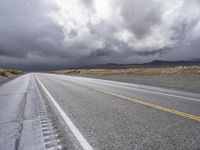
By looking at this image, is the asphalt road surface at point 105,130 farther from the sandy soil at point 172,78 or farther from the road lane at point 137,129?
the sandy soil at point 172,78

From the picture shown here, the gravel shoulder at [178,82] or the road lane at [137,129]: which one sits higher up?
the road lane at [137,129]

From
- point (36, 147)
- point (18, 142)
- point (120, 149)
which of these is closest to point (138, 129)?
point (120, 149)

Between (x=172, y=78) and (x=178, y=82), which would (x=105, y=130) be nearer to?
(x=178, y=82)

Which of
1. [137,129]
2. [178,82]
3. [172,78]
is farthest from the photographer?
[172,78]

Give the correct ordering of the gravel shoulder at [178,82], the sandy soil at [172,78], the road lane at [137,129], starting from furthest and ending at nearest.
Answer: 1. the sandy soil at [172,78]
2. the gravel shoulder at [178,82]
3. the road lane at [137,129]

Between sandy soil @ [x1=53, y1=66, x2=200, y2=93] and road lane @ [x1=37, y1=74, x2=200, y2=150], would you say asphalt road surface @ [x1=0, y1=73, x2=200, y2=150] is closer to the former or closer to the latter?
road lane @ [x1=37, y1=74, x2=200, y2=150]

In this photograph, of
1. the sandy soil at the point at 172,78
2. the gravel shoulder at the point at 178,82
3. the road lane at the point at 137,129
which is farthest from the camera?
the sandy soil at the point at 172,78

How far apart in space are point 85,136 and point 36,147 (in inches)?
42.5

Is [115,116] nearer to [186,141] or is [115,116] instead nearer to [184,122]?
[184,122]

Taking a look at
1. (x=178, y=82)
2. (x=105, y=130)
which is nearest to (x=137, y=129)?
(x=105, y=130)

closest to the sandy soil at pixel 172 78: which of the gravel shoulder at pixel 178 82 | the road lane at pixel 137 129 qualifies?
the gravel shoulder at pixel 178 82

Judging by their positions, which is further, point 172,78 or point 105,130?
point 172,78

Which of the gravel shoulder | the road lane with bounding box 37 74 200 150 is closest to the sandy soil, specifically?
the gravel shoulder

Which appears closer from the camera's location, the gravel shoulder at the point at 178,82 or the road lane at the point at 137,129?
the road lane at the point at 137,129
